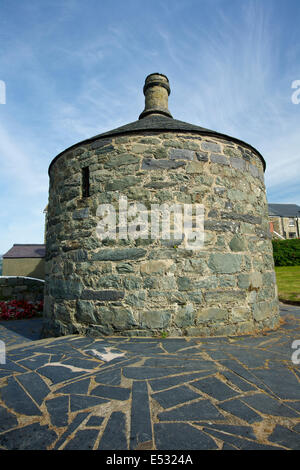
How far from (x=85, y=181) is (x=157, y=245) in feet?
6.24

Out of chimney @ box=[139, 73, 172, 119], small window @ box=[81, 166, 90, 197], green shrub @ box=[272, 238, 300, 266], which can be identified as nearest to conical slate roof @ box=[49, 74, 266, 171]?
chimney @ box=[139, 73, 172, 119]

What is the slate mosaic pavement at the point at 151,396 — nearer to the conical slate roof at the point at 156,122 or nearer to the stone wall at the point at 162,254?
the stone wall at the point at 162,254

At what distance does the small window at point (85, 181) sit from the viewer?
4.82m

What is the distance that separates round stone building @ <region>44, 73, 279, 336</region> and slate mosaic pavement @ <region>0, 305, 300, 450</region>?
575 mm

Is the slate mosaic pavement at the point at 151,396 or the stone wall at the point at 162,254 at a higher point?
the stone wall at the point at 162,254

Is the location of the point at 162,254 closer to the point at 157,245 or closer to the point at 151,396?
the point at 157,245

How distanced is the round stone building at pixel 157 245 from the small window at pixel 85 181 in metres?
0.02

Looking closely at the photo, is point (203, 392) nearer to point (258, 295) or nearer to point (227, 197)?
point (258, 295)

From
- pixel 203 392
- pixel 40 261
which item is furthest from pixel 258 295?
pixel 40 261

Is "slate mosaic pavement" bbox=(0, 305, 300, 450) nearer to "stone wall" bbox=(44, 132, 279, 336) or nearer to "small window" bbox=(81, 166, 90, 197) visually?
"stone wall" bbox=(44, 132, 279, 336)

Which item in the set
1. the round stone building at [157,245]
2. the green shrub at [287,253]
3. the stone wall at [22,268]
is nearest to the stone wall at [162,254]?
the round stone building at [157,245]

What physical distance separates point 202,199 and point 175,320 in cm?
205

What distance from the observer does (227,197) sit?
466 centimetres

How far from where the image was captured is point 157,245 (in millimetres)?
4223
